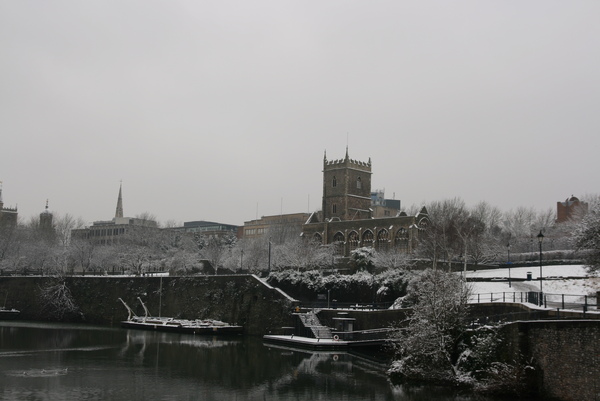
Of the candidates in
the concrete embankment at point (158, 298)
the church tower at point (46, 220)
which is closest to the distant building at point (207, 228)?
the church tower at point (46, 220)

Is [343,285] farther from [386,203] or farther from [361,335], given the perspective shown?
[386,203]

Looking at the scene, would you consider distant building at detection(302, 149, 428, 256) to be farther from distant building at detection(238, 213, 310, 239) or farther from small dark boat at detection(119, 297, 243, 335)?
small dark boat at detection(119, 297, 243, 335)

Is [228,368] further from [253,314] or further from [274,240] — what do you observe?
[274,240]

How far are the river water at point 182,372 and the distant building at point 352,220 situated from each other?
39056mm

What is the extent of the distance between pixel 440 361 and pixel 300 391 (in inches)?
267

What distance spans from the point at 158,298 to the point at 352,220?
35.1 m

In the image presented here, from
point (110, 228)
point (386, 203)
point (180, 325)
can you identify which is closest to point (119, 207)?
point (110, 228)

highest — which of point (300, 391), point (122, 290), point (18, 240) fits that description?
point (18, 240)

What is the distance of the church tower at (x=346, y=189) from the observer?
3925 inches

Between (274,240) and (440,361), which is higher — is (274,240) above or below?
above

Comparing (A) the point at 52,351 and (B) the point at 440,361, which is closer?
(B) the point at 440,361

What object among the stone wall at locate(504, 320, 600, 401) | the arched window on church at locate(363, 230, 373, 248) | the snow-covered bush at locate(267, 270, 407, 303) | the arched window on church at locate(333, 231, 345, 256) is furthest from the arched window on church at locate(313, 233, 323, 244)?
the stone wall at locate(504, 320, 600, 401)

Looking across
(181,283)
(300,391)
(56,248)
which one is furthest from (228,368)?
(56,248)

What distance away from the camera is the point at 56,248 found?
3578 inches
